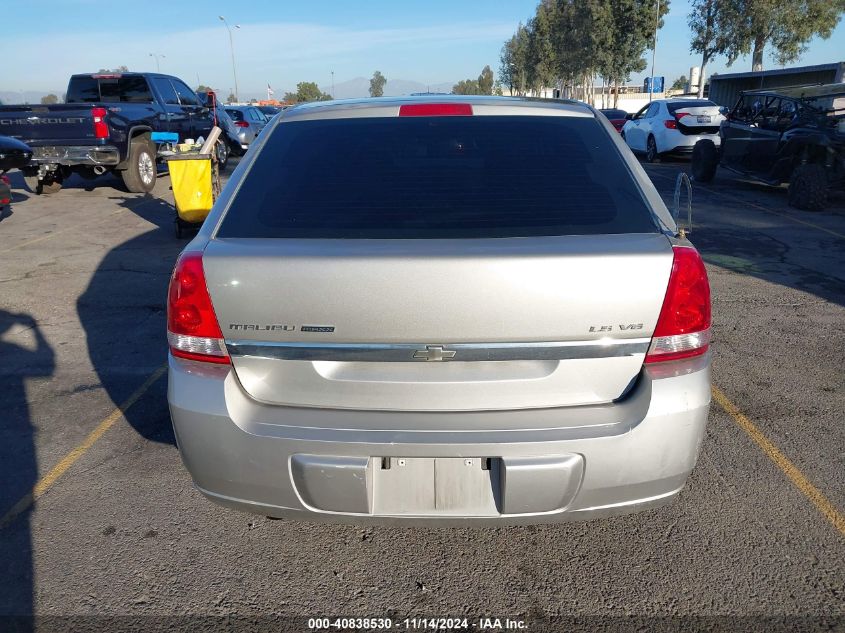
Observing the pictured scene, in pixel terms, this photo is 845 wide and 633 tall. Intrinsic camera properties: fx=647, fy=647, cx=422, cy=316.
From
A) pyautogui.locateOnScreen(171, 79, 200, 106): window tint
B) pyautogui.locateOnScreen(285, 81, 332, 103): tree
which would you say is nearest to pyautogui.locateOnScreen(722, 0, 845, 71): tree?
pyautogui.locateOnScreen(171, 79, 200, 106): window tint

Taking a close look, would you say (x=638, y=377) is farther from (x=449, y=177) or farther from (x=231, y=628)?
(x=231, y=628)

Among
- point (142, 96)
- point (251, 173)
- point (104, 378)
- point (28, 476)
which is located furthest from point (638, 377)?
point (142, 96)

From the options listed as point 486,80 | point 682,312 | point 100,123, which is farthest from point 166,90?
point 486,80

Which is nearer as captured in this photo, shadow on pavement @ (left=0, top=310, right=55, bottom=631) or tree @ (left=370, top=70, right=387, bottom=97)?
shadow on pavement @ (left=0, top=310, right=55, bottom=631)

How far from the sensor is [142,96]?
513 inches

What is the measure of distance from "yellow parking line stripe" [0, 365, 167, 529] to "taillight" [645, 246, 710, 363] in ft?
9.24

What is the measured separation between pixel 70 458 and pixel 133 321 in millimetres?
2306

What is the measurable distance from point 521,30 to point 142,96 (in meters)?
62.5

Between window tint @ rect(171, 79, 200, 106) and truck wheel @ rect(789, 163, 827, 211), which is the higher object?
window tint @ rect(171, 79, 200, 106)

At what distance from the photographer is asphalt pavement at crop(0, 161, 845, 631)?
2361mm

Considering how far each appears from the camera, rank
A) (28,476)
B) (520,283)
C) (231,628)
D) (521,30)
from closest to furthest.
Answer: (520,283)
(231,628)
(28,476)
(521,30)

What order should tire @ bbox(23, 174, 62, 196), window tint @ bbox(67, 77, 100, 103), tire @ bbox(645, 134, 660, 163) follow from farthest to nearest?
tire @ bbox(645, 134, 660, 163) < window tint @ bbox(67, 77, 100, 103) < tire @ bbox(23, 174, 62, 196)

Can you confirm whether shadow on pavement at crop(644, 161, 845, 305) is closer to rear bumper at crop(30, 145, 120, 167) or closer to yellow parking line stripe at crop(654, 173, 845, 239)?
yellow parking line stripe at crop(654, 173, 845, 239)

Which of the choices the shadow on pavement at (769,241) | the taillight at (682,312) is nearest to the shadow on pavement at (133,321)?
the taillight at (682,312)
